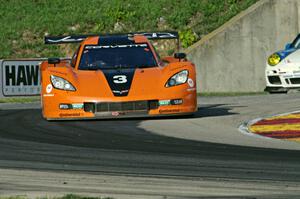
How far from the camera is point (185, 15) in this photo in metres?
30.1

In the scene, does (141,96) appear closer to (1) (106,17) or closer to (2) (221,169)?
(2) (221,169)

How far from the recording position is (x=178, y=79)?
14711 millimetres

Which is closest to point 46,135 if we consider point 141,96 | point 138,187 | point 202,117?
point 141,96

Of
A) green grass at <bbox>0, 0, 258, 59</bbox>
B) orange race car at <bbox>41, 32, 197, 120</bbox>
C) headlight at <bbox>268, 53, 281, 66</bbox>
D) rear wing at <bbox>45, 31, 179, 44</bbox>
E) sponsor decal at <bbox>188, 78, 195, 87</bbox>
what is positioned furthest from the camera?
green grass at <bbox>0, 0, 258, 59</bbox>

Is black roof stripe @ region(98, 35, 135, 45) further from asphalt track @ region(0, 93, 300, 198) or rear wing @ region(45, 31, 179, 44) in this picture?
asphalt track @ region(0, 93, 300, 198)

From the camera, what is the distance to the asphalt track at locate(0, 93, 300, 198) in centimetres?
800

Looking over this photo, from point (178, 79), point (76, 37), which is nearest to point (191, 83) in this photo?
point (178, 79)

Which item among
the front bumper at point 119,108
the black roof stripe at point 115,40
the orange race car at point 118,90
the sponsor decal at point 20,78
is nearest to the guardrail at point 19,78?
the sponsor decal at point 20,78

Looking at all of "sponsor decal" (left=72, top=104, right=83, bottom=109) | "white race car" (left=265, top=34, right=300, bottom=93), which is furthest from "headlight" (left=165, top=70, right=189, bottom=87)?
"white race car" (left=265, top=34, right=300, bottom=93)

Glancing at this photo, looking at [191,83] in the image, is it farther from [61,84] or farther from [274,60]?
[274,60]

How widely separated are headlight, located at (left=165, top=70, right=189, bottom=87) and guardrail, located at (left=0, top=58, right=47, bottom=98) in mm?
10279

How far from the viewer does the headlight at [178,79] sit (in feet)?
48.0

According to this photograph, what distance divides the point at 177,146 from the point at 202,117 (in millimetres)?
4243

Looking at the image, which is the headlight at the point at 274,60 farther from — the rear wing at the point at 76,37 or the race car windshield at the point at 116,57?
the race car windshield at the point at 116,57
